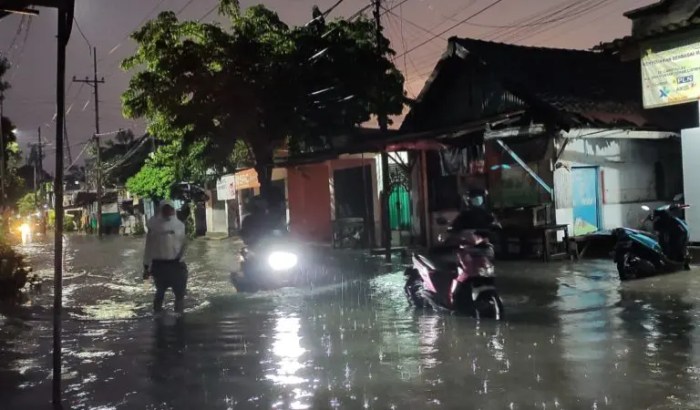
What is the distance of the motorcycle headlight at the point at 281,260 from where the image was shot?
11.0 m

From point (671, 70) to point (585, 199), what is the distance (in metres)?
4.16

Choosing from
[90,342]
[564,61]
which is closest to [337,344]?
[90,342]

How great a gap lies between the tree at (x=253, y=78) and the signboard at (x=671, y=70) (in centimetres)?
780

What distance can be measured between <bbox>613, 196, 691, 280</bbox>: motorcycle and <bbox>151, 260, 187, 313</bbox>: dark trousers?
23.5 ft

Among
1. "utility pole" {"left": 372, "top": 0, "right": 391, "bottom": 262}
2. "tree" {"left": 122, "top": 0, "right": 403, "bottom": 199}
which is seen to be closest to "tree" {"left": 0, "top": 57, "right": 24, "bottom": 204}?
"tree" {"left": 122, "top": 0, "right": 403, "bottom": 199}

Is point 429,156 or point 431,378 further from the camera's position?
point 429,156

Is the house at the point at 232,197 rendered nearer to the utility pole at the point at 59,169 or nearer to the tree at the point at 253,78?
the tree at the point at 253,78

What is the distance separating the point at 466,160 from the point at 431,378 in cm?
1059

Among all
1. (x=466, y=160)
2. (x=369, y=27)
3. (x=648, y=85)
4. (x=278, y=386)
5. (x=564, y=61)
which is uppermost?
(x=369, y=27)

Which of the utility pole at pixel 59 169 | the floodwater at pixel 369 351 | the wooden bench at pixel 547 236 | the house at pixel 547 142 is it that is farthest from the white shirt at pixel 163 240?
the wooden bench at pixel 547 236

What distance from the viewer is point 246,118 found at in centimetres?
1673

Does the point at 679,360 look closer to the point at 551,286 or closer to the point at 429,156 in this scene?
the point at 551,286

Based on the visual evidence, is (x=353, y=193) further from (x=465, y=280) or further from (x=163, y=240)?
(x=465, y=280)

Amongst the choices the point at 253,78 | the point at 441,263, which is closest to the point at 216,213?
the point at 253,78
